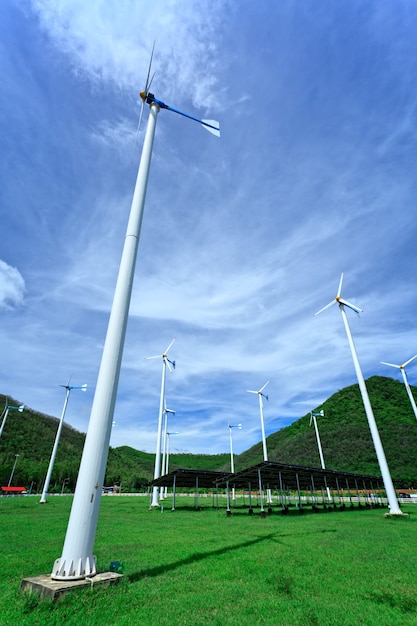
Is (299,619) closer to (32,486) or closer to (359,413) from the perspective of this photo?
(32,486)

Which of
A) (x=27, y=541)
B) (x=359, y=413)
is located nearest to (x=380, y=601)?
(x=27, y=541)

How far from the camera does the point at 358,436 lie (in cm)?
10444

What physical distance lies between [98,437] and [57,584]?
10.0 feet

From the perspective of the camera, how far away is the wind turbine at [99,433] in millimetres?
7484

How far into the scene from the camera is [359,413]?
125 m

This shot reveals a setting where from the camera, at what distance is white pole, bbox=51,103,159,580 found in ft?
24.6

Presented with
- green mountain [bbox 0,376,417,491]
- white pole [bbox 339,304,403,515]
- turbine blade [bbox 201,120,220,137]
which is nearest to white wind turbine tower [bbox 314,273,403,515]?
white pole [bbox 339,304,403,515]

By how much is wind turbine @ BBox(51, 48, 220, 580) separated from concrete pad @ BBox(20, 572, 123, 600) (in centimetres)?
16

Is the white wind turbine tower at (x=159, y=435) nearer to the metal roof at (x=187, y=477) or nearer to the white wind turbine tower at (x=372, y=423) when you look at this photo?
the metal roof at (x=187, y=477)

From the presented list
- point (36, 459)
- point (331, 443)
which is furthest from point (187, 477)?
point (36, 459)

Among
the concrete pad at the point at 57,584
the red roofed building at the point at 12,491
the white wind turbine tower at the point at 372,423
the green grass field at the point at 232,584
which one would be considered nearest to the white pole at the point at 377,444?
the white wind turbine tower at the point at 372,423

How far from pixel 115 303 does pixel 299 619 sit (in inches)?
350

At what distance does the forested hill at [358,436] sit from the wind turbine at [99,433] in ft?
295

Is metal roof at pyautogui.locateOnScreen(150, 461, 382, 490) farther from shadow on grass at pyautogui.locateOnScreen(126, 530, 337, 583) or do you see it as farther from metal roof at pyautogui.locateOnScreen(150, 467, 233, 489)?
shadow on grass at pyautogui.locateOnScreen(126, 530, 337, 583)
